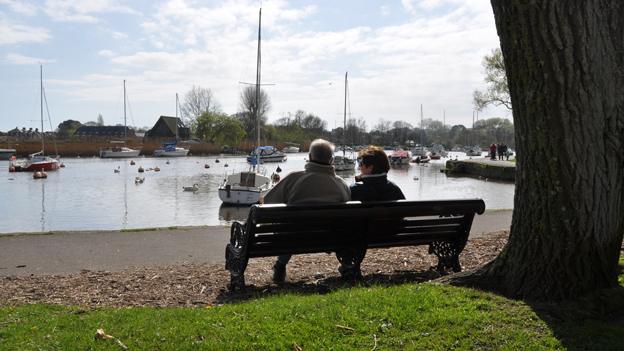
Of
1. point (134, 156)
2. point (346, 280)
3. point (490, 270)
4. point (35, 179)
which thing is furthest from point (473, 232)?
Answer: point (134, 156)

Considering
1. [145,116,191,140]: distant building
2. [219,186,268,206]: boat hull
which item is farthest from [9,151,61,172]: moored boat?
[145,116,191,140]: distant building

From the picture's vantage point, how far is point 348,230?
20.0 ft

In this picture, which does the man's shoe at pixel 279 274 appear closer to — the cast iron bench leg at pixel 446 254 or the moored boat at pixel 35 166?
the cast iron bench leg at pixel 446 254

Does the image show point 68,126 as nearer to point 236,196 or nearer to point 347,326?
point 236,196

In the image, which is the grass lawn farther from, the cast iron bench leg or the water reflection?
the water reflection

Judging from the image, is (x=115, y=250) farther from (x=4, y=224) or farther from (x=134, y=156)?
(x=134, y=156)

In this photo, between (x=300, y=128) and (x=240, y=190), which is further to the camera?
(x=300, y=128)

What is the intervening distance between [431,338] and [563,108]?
2.04m

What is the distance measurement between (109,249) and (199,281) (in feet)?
10.8

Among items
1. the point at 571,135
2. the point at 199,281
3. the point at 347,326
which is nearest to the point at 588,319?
the point at 571,135

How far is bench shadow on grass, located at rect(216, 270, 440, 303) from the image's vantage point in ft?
18.6

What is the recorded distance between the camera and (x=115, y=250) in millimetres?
9180

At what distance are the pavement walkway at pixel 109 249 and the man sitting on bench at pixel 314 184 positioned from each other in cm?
277

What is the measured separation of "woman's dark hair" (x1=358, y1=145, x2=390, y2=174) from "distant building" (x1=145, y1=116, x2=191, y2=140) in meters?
130
